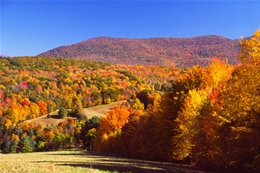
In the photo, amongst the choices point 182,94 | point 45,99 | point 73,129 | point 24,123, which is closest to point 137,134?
point 182,94

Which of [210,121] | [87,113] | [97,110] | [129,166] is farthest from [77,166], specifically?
[97,110]

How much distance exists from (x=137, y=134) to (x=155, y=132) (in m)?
11.2

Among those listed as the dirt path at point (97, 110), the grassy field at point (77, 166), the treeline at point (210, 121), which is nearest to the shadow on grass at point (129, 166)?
the grassy field at point (77, 166)

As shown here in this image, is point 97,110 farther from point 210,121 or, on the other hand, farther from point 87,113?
point 210,121

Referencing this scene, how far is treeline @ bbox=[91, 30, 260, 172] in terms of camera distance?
21.9m

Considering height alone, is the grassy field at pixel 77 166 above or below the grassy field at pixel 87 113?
above

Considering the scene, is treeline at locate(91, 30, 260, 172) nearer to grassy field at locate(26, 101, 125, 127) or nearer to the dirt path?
grassy field at locate(26, 101, 125, 127)

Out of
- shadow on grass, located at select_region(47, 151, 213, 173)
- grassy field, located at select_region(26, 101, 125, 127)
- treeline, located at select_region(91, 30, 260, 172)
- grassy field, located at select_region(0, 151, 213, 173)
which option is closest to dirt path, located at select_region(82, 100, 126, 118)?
grassy field, located at select_region(26, 101, 125, 127)

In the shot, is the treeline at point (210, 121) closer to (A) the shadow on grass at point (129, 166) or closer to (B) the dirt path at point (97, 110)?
(A) the shadow on grass at point (129, 166)

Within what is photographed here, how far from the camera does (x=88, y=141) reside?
104 m

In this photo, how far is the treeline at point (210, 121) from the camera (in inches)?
864

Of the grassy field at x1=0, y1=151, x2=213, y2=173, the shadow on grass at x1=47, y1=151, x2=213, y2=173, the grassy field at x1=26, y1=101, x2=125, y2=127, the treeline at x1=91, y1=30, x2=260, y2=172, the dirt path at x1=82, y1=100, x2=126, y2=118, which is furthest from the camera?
the dirt path at x1=82, y1=100, x2=126, y2=118

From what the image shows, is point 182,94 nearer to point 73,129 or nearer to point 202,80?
point 202,80

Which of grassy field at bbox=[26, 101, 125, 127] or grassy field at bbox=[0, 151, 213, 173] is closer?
grassy field at bbox=[0, 151, 213, 173]
